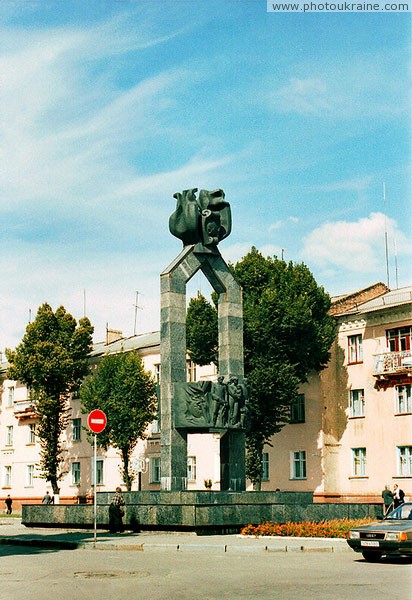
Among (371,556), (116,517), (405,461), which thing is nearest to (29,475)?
(405,461)

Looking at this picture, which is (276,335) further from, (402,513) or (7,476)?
(7,476)

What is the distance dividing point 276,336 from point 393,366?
6.67 m

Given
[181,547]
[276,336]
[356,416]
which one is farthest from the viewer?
[356,416]

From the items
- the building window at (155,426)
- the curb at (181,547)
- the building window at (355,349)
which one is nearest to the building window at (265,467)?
the building window at (155,426)

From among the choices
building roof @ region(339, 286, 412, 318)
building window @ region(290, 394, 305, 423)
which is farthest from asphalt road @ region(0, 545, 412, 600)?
building window @ region(290, 394, 305, 423)

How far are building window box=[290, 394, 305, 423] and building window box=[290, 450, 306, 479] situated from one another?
1936 mm

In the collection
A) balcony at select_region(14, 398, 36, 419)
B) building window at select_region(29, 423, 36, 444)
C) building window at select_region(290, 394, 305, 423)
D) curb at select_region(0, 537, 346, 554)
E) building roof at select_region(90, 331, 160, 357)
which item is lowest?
curb at select_region(0, 537, 346, 554)

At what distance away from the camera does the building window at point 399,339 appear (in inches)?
1900

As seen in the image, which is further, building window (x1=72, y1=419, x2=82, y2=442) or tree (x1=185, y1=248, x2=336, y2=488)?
building window (x1=72, y1=419, x2=82, y2=442)

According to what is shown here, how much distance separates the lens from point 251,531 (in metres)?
24.5

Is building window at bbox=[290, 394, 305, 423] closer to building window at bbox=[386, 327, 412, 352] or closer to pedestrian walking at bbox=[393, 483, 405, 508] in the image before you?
building window at bbox=[386, 327, 412, 352]

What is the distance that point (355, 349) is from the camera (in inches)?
2034

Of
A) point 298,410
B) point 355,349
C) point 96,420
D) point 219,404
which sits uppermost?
point 355,349

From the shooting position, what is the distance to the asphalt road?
13.2m
